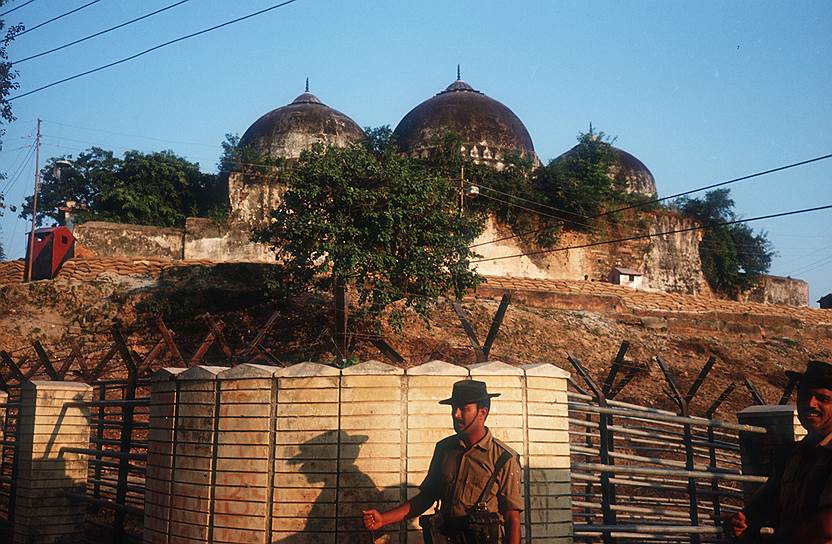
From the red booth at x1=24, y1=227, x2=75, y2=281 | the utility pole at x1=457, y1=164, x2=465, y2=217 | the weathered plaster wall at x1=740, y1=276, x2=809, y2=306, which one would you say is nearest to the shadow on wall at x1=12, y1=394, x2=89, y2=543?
the red booth at x1=24, y1=227, x2=75, y2=281

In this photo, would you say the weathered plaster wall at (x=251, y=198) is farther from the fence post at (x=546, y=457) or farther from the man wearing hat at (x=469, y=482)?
the man wearing hat at (x=469, y=482)

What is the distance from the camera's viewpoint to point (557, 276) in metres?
27.6

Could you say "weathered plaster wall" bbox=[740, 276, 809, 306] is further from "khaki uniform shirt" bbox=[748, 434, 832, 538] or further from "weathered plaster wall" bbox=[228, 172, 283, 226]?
"khaki uniform shirt" bbox=[748, 434, 832, 538]

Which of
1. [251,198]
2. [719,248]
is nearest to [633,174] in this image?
[719,248]

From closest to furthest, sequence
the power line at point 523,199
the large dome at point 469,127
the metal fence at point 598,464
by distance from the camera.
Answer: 1. the metal fence at point 598,464
2. the power line at point 523,199
3. the large dome at point 469,127

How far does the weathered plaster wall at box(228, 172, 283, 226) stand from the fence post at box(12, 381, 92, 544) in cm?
1875

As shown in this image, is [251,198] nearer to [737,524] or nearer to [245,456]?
[245,456]

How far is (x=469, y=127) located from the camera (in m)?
30.6

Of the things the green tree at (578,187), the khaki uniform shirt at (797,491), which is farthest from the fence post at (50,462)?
the green tree at (578,187)

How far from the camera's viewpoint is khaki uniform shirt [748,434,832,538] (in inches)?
127

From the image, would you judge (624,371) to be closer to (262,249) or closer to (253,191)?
(262,249)

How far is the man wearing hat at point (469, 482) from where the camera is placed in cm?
385

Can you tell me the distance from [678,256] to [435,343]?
16.5 metres

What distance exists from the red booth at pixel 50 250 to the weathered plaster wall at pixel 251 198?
5.45 metres
